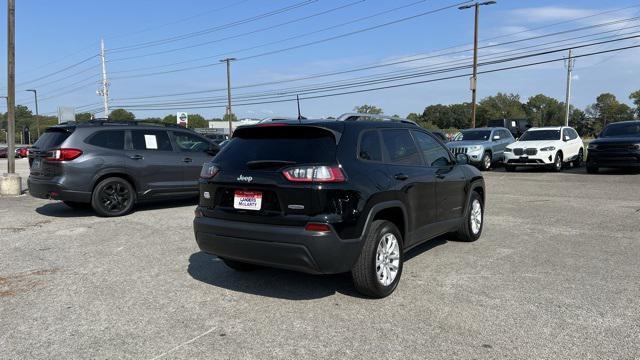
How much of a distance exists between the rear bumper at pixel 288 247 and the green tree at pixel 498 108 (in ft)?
420

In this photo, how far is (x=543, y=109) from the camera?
14425 centimetres

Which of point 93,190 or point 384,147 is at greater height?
point 384,147

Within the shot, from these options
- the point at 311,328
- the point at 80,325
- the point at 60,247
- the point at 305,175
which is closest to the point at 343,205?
the point at 305,175

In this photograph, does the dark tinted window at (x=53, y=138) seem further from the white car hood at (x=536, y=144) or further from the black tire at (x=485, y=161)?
the white car hood at (x=536, y=144)

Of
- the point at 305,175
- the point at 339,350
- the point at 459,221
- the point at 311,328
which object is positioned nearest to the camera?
the point at 339,350

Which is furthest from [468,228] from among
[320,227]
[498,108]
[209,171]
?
[498,108]

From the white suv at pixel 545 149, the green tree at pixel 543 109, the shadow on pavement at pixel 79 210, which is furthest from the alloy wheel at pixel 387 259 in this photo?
the green tree at pixel 543 109

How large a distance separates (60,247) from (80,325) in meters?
3.18

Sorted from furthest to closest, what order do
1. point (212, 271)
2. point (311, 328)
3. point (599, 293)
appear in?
point (212, 271)
point (599, 293)
point (311, 328)

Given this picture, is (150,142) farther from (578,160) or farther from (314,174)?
(578,160)

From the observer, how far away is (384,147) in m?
4.94

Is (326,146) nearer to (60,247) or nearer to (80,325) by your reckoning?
Result: (80,325)

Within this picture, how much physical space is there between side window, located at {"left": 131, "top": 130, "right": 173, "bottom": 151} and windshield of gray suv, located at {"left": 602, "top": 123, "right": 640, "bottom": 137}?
14515 mm

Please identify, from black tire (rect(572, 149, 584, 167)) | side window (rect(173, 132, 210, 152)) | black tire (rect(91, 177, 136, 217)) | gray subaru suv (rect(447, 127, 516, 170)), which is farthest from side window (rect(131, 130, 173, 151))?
black tire (rect(572, 149, 584, 167))
